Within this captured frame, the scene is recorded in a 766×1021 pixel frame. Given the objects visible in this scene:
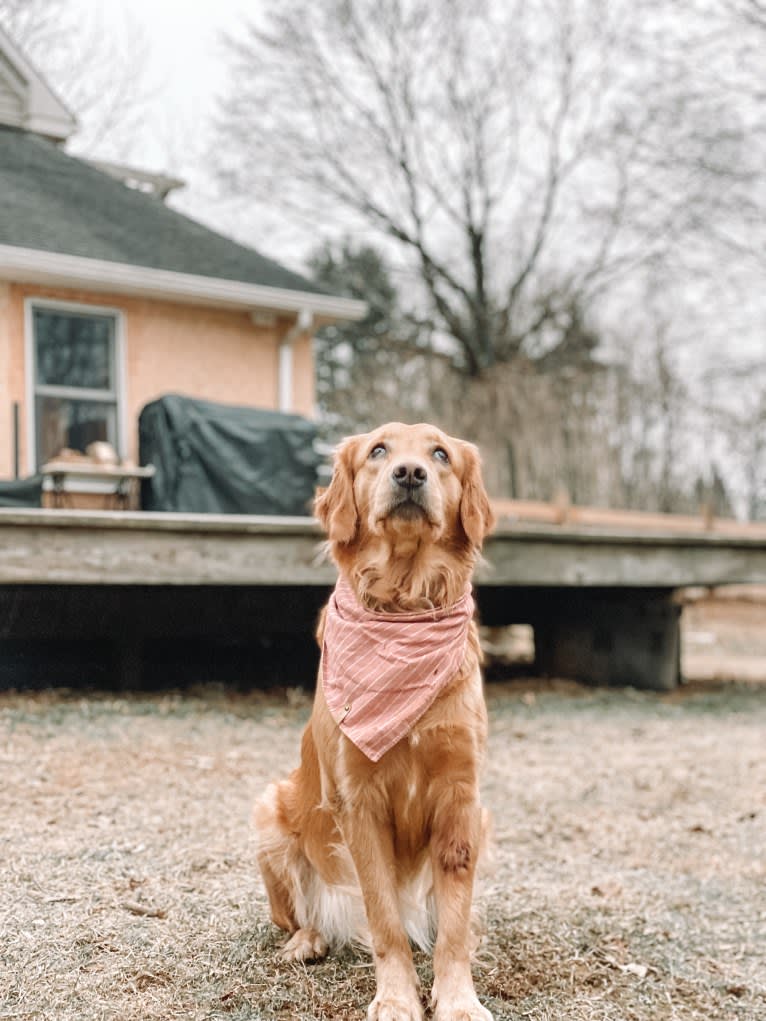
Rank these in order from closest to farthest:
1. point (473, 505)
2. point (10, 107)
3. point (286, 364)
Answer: point (473, 505) < point (286, 364) < point (10, 107)

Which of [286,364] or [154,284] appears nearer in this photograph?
[154,284]

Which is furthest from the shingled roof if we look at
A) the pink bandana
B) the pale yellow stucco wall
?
the pink bandana

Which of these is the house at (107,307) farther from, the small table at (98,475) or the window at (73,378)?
the small table at (98,475)

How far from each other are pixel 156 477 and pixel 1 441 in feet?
4.72

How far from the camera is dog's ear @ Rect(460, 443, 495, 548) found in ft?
9.05

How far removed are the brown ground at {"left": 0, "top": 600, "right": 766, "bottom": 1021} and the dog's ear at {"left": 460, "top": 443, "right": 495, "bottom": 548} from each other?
1150mm

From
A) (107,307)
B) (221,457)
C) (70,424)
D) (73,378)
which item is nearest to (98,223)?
(107,307)

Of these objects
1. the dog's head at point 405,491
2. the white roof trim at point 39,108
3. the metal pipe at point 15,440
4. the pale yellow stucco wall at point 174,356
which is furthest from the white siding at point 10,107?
the dog's head at point 405,491

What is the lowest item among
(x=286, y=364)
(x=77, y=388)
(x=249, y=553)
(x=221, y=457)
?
(x=249, y=553)

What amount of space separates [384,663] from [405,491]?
17.9 inches

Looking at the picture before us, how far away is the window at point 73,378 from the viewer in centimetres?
895

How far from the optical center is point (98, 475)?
28.0ft

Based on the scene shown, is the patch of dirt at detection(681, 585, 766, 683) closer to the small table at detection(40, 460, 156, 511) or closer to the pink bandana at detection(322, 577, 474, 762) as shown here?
the small table at detection(40, 460, 156, 511)

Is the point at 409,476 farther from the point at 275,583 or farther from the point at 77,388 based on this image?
the point at 77,388
